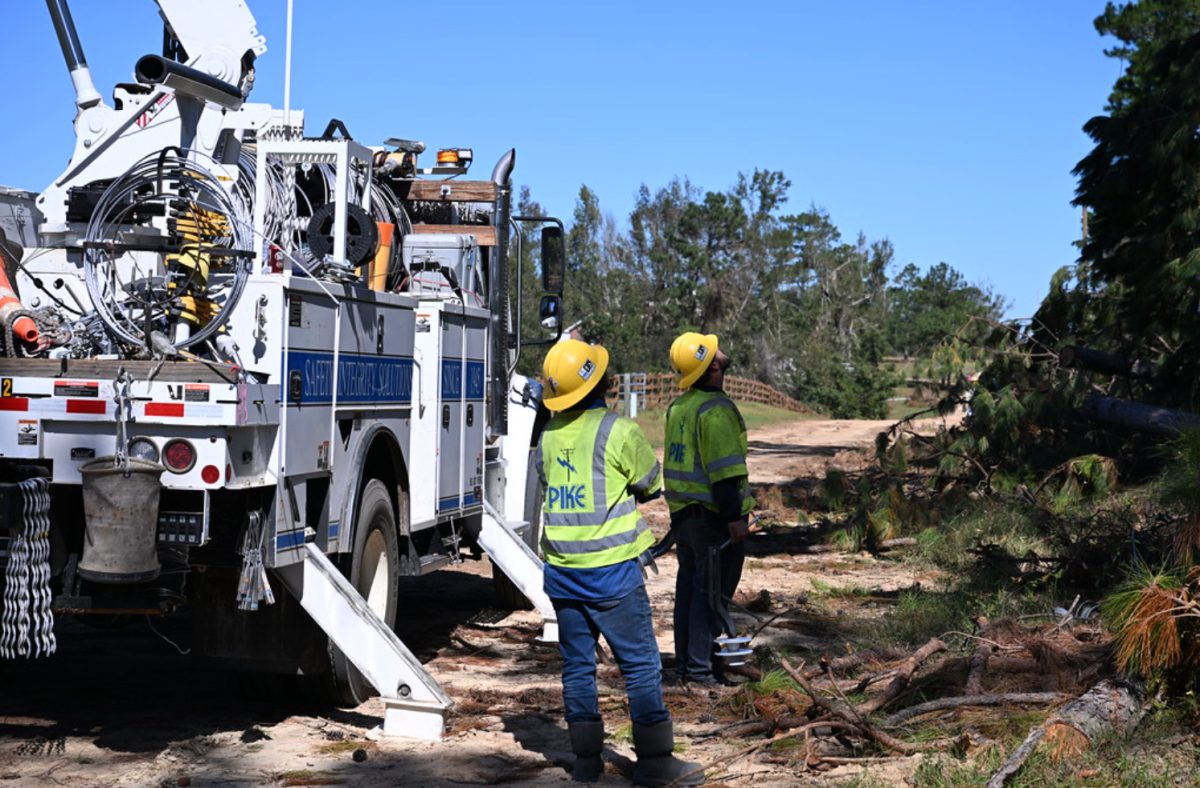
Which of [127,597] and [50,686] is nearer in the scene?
[127,597]

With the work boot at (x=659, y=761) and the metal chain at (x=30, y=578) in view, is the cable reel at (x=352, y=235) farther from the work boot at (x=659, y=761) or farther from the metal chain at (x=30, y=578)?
the work boot at (x=659, y=761)

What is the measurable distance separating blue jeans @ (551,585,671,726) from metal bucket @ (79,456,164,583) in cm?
173

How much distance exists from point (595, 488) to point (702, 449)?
6.45ft

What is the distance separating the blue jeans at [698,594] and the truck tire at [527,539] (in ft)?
9.12

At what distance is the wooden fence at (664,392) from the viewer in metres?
39.8

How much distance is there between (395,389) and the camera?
8.12 m

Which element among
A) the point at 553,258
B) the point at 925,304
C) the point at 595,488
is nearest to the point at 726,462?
the point at 595,488

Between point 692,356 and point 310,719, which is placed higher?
point 692,356

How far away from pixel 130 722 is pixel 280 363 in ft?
6.85

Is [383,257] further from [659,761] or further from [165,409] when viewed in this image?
[659,761]

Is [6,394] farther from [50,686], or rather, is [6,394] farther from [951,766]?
[951,766]

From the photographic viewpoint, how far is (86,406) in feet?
20.0

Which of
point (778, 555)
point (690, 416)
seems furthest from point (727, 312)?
point (690, 416)

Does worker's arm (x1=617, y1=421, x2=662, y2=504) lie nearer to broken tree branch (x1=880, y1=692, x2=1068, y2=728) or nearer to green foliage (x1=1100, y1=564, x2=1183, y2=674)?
broken tree branch (x1=880, y1=692, x2=1068, y2=728)
